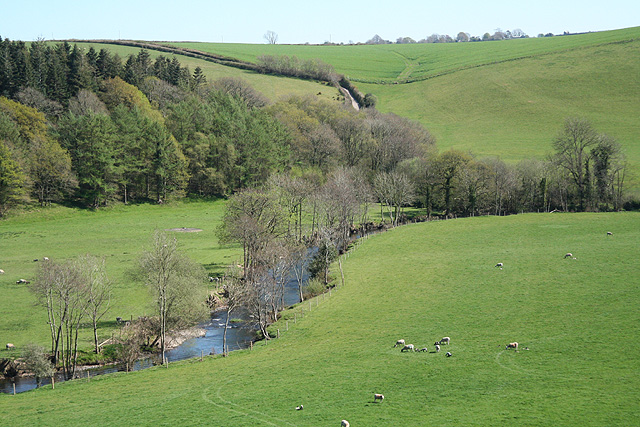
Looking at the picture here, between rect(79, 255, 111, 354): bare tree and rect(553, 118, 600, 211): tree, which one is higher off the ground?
rect(553, 118, 600, 211): tree

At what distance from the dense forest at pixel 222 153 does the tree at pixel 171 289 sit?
115 ft

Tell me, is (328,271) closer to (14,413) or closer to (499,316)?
(499,316)

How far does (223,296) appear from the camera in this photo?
6309 centimetres

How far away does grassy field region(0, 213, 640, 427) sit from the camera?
30062 millimetres

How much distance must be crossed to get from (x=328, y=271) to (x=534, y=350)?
3396cm

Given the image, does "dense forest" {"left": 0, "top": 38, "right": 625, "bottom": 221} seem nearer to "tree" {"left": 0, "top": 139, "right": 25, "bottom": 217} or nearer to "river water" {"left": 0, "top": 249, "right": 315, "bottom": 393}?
"tree" {"left": 0, "top": 139, "right": 25, "bottom": 217}

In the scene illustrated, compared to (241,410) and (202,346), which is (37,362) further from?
(241,410)

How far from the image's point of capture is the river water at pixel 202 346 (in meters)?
43.0

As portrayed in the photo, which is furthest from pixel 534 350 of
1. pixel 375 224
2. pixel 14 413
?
pixel 375 224

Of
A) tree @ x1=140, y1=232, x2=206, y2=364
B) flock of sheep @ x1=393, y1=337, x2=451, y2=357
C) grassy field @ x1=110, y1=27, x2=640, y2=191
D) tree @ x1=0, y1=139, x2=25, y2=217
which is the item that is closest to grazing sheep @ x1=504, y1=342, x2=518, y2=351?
flock of sheep @ x1=393, y1=337, x2=451, y2=357

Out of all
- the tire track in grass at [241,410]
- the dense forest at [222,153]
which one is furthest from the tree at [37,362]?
the dense forest at [222,153]

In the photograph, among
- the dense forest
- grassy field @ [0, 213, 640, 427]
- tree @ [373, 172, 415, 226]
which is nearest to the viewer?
grassy field @ [0, 213, 640, 427]

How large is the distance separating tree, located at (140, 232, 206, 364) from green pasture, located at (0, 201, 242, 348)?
460 centimetres

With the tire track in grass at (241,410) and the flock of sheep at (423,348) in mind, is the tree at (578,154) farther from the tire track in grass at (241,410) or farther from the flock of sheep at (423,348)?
the tire track in grass at (241,410)
